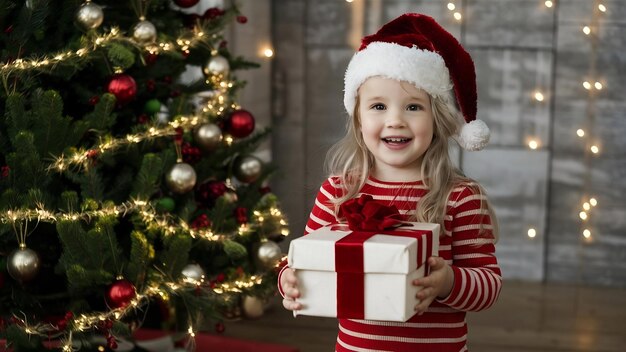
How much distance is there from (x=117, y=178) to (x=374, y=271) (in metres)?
1.48

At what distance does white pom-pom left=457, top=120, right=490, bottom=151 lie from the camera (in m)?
1.89

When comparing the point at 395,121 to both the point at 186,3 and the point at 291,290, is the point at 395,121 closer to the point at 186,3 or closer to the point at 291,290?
the point at 291,290

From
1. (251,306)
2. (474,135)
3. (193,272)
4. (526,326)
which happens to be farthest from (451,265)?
(526,326)

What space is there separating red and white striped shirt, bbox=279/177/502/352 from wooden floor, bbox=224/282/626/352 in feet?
6.28

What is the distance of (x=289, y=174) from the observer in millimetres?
5020

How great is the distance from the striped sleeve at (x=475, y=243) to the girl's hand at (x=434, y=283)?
0.06m

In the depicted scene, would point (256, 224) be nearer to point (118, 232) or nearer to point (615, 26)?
point (118, 232)

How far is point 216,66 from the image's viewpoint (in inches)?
126

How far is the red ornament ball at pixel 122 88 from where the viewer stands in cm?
280

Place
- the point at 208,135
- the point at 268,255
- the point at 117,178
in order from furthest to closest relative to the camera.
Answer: the point at 268,255 < the point at 208,135 < the point at 117,178

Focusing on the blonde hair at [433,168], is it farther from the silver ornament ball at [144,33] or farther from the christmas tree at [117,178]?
the silver ornament ball at [144,33]

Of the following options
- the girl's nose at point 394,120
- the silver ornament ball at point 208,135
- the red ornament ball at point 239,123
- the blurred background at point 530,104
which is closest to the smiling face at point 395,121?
the girl's nose at point 394,120

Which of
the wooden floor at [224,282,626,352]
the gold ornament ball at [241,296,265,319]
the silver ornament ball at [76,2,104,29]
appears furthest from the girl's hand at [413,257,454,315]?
the wooden floor at [224,282,626,352]

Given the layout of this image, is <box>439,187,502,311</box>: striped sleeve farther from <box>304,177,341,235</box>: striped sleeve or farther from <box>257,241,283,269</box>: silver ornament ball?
<box>257,241,283,269</box>: silver ornament ball
